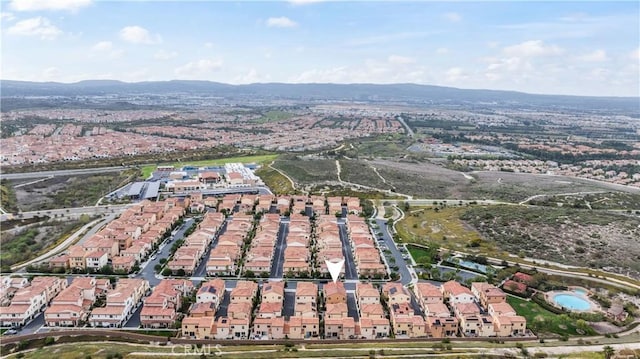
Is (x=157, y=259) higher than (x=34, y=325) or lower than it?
higher

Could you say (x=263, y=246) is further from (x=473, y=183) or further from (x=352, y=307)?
(x=473, y=183)

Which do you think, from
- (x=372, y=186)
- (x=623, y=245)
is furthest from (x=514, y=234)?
(x=372, y=186)

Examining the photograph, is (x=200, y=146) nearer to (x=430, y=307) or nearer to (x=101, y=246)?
(x=101, y=246)

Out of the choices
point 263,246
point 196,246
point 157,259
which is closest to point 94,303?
point 157,259

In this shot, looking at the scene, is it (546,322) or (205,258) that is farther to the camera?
(205,258)

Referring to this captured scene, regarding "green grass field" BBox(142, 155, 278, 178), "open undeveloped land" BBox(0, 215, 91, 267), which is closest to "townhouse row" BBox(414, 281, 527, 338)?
"open undeveloped land" BBox(0, 215, 91, 267)

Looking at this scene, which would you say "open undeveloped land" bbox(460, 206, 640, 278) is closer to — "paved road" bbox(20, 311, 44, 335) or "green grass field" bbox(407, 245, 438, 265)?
"green grass field" bbox(407, 245, 438, 265)

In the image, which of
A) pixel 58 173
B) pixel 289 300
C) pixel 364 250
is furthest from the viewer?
pixel 58 173
